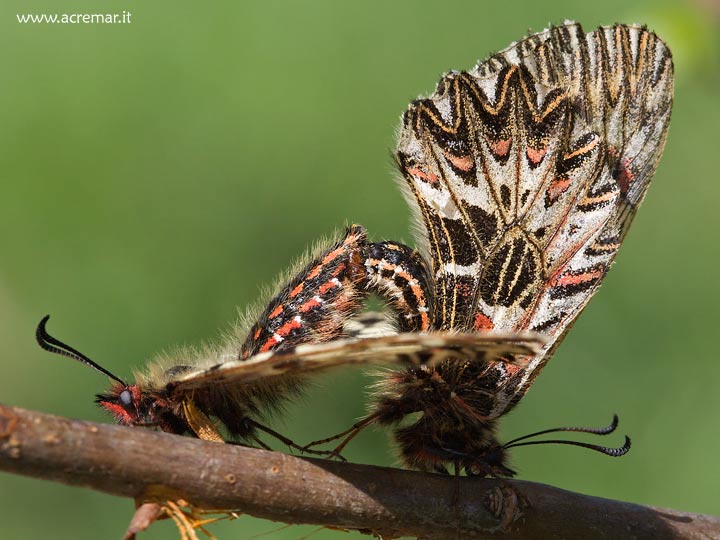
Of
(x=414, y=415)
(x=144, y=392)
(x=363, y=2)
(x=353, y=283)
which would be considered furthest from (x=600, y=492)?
(x=363, y=2)

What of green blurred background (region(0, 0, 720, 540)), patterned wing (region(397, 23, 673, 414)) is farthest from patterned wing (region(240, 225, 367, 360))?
green blurred background (region(0, 0, 720, 540))

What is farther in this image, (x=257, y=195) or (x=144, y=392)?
(x=257, y=195)

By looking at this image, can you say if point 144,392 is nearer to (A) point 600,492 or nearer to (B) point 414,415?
(B) point 414,415

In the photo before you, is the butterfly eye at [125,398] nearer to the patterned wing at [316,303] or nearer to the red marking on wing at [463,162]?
the patterned wing at [316,303]

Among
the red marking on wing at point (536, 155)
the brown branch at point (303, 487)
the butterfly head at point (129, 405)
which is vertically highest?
the red marking on wing at point (536, 155)

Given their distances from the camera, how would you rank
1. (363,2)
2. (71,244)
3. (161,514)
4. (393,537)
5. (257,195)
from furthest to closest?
(363,2), (257,195), (71,244), (393,537), (161,514)

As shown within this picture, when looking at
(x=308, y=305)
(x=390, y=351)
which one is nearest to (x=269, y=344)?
(x=308, y=305)

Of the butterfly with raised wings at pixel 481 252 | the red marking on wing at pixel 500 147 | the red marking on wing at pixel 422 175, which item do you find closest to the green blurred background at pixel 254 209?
the butterfly with raised wings at pixel 481 252
